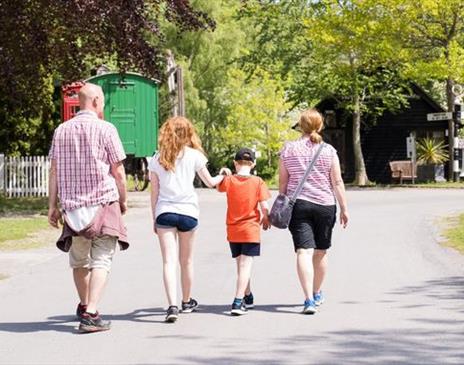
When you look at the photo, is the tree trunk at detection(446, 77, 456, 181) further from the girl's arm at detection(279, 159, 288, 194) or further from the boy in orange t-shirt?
the boy in orange t-shirt

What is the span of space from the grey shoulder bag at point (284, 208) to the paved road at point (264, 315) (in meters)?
0.80

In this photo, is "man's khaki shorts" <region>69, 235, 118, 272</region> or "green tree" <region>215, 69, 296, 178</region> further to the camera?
"green tree" <region>215, 69, 296, 178</region>

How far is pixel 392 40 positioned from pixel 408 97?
9.19m

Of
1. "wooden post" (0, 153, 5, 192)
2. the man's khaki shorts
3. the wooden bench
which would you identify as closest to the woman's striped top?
the man's khaki shorts

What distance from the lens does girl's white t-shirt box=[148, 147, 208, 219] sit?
8891mm

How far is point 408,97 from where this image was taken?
1934 inches

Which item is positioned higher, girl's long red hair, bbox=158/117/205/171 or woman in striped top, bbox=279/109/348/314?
girl's long red hair, bbox=158/117/205/171

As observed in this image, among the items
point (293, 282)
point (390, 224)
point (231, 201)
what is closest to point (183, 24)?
point (390, 224)

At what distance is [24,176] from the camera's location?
32.2 m

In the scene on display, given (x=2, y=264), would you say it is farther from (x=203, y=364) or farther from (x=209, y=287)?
(x=203, y=364)

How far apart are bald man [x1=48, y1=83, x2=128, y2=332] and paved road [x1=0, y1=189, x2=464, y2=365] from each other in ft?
1.80

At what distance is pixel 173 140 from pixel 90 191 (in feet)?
3.24

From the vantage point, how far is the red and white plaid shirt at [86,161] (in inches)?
326

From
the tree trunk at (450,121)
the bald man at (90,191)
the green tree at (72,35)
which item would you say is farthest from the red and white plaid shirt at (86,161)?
the tree trunk at (450,121)
